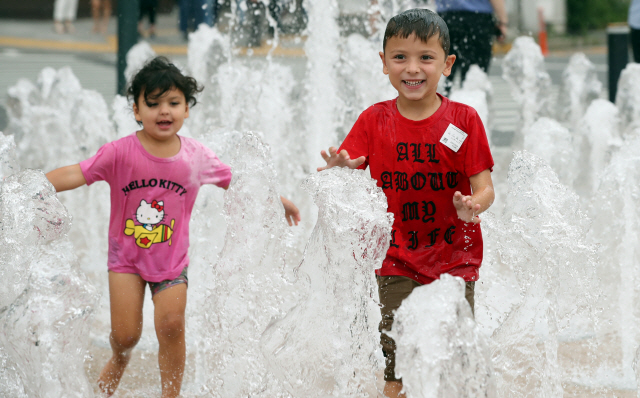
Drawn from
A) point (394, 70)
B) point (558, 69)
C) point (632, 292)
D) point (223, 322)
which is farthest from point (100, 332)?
point (558, 69)

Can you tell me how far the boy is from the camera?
8.24 ft

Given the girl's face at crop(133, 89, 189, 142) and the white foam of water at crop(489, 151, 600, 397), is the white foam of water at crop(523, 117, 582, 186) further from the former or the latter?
the girl's face at crop(133, 89, 189, 142)

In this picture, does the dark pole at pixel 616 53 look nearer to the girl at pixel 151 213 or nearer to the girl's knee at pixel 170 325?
the girl at pixel 151 213

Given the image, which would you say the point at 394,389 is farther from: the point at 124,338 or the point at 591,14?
the point at 591,14

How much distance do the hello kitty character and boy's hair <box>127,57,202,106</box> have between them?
0.35 metres

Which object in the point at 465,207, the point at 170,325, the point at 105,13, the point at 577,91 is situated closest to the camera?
the point at 465,207

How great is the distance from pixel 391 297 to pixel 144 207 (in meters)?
0.89

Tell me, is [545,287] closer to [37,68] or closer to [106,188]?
[106,188]

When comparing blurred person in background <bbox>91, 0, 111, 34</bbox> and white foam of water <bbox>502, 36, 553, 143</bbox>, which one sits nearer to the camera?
white foam of water <bbox>502, 36, 553, 143</bbox>

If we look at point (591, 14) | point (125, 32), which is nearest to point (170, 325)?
point (125, 32)

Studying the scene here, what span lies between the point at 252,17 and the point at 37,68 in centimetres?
311

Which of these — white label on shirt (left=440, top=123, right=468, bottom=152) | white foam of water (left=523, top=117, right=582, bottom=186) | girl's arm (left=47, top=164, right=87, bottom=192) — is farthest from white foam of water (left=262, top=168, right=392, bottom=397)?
white foam of water (left=523, top=117, right=582, bottom=186)

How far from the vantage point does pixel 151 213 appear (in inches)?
114

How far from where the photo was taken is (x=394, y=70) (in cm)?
252
